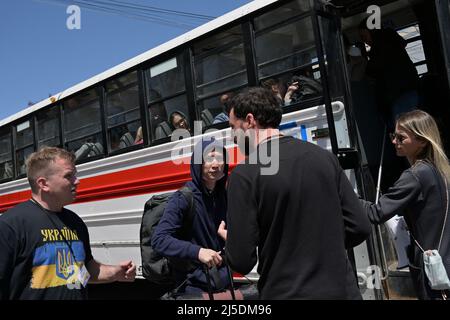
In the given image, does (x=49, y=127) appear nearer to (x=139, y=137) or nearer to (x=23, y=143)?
(x=23, y=143)

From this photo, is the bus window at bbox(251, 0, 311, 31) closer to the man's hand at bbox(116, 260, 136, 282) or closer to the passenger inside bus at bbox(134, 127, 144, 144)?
the passenger inside bus at bbox(134, 127, 144, 144)

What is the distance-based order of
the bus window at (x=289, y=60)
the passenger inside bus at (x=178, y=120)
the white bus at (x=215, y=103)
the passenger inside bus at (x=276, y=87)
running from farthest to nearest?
the passenger inside bus at (x=178, y=120) → the passenger inside bus at (x=276, y=87) → the bus window at (x=289, y=60) → the white bus at (x=215, y=103)

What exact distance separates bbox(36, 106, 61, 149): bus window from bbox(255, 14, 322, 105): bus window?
348cm

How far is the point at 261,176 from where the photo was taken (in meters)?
1.88

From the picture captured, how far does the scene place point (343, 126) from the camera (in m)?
3.48

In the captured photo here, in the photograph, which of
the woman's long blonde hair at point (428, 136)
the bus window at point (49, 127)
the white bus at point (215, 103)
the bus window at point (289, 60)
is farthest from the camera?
the bus window at point (49, 127)

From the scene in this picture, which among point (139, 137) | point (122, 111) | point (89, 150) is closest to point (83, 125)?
point (89, 150)

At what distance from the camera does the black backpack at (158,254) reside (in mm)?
2674

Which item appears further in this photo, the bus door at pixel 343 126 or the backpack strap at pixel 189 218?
the bus door at pixel 343 126

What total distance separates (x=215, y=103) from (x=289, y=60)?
2.87 feet

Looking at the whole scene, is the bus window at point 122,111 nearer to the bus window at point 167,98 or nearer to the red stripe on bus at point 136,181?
the bus window at point 167,98

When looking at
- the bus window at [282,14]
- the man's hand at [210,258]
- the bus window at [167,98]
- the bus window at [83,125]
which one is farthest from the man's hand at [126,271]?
the bus window at [83,125]

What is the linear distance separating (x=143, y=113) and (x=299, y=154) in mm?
3355

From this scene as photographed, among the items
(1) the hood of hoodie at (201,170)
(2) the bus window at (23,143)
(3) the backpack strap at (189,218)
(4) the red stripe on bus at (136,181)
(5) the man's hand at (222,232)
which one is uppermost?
(2) the bus window at (23,143)
